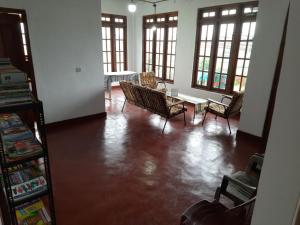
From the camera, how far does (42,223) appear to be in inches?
69.3

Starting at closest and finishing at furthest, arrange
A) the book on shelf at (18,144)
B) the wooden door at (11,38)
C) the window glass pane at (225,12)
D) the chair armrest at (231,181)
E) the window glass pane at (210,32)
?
the book on shelf at (18,144) → the chair armrest at (231,181) → the wooden door at (11,38) → the window glass pane at (225,12) → the window glass pane at (210,32)

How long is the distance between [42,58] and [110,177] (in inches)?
103

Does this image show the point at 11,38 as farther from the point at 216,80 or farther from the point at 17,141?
the point at 216,80

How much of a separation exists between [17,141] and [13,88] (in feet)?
1.43

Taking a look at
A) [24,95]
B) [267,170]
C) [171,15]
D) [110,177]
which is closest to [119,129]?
[110,177]

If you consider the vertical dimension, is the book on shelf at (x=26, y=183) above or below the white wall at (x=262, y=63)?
below

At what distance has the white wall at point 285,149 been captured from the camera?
2.02 ft

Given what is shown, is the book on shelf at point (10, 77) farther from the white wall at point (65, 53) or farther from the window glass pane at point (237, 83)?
the window glass pane at point (237, 83)

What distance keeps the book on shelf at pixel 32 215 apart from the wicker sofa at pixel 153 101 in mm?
2710

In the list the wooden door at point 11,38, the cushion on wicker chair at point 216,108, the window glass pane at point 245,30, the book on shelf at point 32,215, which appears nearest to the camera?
the book on shelf at point 32,215

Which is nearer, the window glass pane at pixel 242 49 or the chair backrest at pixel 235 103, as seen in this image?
the chair backrest at pixel 235 103

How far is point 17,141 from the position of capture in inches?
61.5

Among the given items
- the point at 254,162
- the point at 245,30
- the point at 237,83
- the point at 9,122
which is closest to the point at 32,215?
the point at 9,122

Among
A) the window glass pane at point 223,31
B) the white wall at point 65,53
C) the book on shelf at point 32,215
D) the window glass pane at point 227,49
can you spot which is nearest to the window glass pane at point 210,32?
the window glass pane at point 223,31
